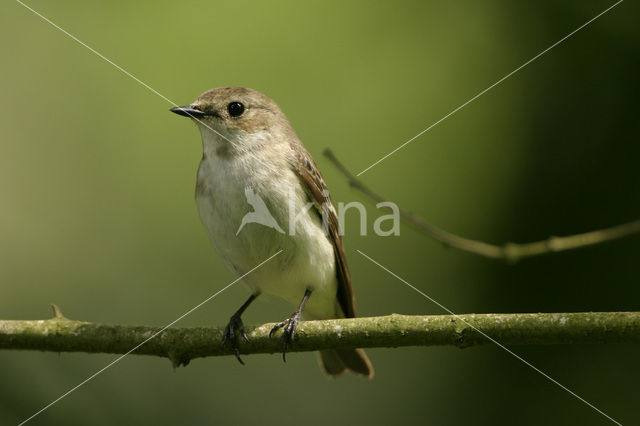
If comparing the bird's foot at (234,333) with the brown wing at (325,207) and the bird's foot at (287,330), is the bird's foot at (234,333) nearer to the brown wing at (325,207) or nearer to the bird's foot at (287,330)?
the bird's foot at (287,330)

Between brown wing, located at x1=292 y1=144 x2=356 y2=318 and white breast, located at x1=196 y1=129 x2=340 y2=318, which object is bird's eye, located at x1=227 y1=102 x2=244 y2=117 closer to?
white breast, located at x1=196 y1=129 x2=340 y2=318

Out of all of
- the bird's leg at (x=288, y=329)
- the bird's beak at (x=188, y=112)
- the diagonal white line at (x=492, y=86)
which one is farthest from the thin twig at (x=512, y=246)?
the diagonal white line at (x=492, y=86)

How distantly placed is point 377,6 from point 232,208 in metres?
3.27

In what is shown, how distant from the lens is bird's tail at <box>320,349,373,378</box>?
5660 millimetres

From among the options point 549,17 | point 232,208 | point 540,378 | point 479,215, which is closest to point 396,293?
point 479,215

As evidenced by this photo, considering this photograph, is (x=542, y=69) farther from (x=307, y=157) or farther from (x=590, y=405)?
(x=590, y=405)

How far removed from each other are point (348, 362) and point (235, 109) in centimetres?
234

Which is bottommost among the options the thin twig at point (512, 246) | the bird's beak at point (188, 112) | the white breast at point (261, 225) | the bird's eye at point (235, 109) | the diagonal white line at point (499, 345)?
the diagonal white line at point (499, 345)

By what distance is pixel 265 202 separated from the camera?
15.0 feet

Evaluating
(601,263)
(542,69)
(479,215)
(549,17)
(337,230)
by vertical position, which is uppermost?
(549,17)

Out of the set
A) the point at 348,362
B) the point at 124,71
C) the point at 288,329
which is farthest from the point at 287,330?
the point at 124,71

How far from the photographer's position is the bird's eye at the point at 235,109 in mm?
4980

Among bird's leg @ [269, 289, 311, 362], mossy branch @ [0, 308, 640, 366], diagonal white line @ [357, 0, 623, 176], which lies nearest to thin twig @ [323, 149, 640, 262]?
mossy branch @ [0, 308, 640, 366]

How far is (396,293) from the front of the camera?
6.46 m
